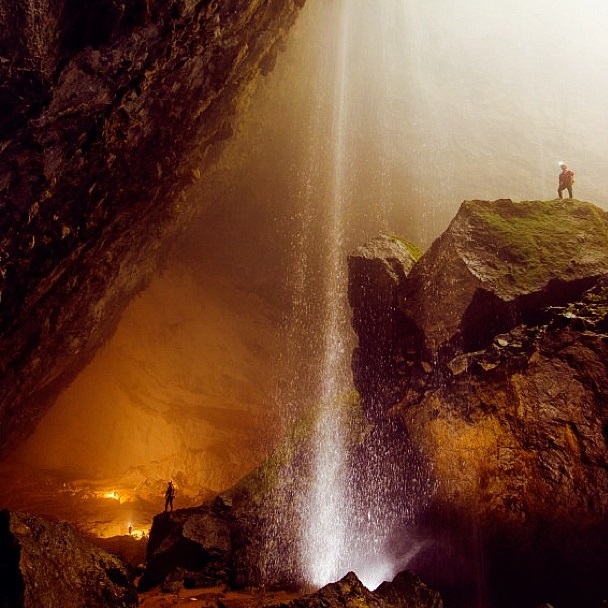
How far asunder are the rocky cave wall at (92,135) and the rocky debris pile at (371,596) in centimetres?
837

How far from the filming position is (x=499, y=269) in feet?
33.9

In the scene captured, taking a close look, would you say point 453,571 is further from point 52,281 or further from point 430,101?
point 430,101

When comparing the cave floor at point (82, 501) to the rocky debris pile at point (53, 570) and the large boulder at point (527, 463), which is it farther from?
the large boulder at point (527, 463)

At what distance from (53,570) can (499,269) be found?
1044 centimetres

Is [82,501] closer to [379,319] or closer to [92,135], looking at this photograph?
[379,319]

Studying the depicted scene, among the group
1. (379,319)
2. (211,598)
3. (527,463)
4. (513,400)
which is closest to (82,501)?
(211,598)

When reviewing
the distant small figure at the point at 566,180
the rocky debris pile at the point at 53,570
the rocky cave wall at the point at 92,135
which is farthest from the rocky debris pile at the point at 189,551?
the distant small figure at the point at 566,180

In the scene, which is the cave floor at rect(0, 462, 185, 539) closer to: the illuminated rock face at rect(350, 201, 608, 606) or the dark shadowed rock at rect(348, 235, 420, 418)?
the dark shadowed rock at rect(348, 235, 420, 418)

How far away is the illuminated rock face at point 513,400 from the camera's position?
25.1 ft

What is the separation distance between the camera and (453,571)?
9469mm

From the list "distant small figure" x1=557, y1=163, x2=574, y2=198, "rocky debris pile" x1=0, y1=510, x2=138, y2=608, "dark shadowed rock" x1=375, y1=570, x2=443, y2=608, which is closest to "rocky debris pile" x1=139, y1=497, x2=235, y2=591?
"rocky debris pile" x1=0, y1=510, x2=138, y2=608

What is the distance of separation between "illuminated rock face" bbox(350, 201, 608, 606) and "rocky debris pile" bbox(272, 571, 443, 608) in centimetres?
188

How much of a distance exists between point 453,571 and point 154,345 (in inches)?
701

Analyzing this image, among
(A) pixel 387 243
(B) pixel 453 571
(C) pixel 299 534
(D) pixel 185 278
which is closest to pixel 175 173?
(A) pixel 387 243
